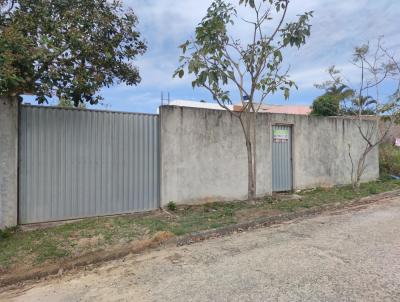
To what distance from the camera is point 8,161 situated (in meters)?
6.72

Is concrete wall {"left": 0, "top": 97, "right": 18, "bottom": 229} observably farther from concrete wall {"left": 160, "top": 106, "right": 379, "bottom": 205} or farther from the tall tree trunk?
the tall tree trunk

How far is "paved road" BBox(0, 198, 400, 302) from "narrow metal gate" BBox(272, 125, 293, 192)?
13.6 ft

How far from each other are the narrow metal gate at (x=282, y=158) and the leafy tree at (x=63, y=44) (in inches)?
218

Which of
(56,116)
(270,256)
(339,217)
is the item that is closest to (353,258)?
(270,256)

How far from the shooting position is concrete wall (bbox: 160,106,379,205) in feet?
28.9

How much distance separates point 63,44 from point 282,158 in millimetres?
6996

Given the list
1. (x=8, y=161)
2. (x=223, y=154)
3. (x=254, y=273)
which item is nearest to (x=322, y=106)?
(x=223, y=154)

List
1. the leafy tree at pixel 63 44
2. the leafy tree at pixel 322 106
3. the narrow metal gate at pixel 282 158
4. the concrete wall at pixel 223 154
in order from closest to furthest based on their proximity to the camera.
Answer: the leafy tree at pixel 63 44 → the concrete wall at pixel 223 154 → the narrow metal gate at pixel 282 158 → the leafy tree at pixel 322 106

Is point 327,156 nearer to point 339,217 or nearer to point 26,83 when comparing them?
point 339,217

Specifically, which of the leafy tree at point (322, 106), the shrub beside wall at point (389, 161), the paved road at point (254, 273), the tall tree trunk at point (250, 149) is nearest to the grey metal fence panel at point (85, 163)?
the tall tree trunk at point (250, 149)

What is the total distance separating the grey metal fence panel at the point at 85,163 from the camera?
707 centimetres

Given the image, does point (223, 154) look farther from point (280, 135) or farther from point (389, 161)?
point (389, 161)

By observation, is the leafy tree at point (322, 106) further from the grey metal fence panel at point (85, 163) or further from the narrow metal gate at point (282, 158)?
the grey metal fence panel at point (85, 163)

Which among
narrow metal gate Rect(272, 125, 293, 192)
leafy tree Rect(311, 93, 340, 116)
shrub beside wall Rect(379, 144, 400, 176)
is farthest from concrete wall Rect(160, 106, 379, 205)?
leafy tree Rect(311, 93, 340, 116)
